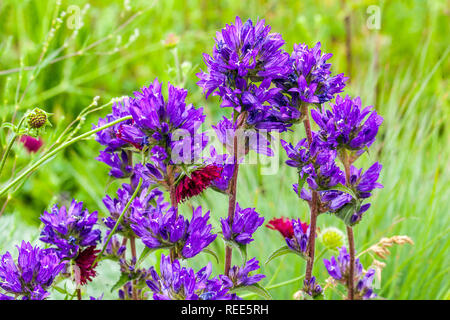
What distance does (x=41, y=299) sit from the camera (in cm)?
62

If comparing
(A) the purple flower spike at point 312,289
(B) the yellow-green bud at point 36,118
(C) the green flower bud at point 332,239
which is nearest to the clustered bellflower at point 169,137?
(B) the yellow-green bud at point 36,118

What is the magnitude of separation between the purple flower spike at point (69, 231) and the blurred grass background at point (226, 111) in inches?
2.4

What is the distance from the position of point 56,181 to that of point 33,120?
1.29 meters

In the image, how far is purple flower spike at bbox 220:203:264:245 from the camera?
0.65 m

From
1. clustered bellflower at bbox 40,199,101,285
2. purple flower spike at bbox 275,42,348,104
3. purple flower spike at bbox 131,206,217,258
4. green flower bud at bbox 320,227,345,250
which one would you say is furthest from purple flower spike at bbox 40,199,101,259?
green flower bud at bbox 320,227,345,250

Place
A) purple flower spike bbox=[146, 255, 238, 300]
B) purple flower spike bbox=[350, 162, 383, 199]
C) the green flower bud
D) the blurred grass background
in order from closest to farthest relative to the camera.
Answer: purple flower spike bbox=[146, 255, 238, 300]
purple flower spike bbox=[350, 162, 383, 199]
the green flower bud
the blurred grass background

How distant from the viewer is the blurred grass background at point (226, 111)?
1.33 metres

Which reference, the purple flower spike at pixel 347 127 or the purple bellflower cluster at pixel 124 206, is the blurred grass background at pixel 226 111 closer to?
the purple bellflower cluster at pixel 124 206

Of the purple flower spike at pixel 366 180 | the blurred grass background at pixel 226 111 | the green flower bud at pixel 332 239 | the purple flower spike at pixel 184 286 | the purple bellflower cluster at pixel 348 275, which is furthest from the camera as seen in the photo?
the blurred grass background at pixel 226 111

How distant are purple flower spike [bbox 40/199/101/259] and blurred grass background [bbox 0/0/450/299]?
62 millimetres

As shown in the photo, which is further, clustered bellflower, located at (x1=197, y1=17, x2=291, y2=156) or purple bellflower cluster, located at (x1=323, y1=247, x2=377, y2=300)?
purple bellflower cluster, located at (x1=323, y1=247, x2=377, y2=300)

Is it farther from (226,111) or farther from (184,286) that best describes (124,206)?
(226,111)

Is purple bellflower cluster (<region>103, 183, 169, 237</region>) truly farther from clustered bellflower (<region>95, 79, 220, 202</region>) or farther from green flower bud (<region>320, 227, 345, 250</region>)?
green flower bud (<region>320, 227, 345, 250</region>)

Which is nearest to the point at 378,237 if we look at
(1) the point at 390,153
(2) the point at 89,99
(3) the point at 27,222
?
(1) the point at 390,153
